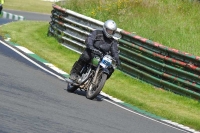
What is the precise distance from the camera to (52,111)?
11164 millimetres

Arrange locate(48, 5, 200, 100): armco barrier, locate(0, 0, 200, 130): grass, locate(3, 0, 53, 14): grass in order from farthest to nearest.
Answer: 1. locate(3, 0, 53, 14): grass
2. locate(48, 5, 200, 100): armco barrier
3. locate(0, 0, 200, 130): grass

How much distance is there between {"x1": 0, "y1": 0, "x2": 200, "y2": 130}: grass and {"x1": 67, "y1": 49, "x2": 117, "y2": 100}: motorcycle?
A: 1.03 metres

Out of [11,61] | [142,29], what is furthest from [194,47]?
[11,61]

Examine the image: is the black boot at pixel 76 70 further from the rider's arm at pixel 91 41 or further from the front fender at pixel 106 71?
the front fender at pixel 106 71

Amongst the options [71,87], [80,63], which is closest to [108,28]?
[80,63]

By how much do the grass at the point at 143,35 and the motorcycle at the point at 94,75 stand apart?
1030mm

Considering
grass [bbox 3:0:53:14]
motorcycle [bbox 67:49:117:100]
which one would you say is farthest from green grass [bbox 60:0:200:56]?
grass [bbox 3:0:53:14]

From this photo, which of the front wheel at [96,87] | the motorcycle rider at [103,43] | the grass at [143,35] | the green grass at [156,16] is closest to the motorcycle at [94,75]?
the front wheel at [96,87]

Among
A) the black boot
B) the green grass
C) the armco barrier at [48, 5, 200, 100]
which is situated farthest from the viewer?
the green grass

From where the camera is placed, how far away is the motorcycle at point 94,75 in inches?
561

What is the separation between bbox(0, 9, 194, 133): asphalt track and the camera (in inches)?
381

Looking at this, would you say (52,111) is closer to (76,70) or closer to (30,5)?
(76,70)

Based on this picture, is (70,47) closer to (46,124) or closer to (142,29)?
(142,29)

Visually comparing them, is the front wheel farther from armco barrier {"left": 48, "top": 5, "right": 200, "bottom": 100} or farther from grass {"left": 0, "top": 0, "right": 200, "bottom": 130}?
armco barrier {"left": 48, "top": 5, "right": 200, "bottom": 100}
